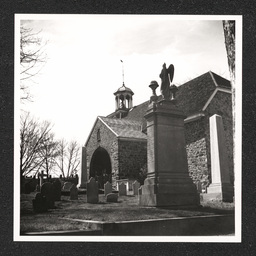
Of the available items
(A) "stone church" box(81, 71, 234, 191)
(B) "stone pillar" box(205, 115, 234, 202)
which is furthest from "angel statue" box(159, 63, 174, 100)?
(B) "stone pillar" box(205, 115, 234, 202)

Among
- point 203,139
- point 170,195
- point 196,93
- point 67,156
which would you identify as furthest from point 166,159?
point 196,93

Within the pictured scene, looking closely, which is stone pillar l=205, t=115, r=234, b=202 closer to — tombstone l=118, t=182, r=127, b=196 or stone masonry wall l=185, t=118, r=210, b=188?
stone masonry wall l=185, t=118, r=210, b=188

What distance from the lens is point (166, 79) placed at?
5145 mm

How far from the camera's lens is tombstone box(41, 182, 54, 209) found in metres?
5.24

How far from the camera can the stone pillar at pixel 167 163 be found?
5.11 metres

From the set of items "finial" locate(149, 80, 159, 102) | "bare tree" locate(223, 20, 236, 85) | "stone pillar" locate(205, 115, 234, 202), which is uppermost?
"bare tree" locate(223, 20, 236, 85)

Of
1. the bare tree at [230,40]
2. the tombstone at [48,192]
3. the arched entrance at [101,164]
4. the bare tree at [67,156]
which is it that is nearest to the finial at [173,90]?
the bare tree at [230,40]

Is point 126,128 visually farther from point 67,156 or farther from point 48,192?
point 48,192

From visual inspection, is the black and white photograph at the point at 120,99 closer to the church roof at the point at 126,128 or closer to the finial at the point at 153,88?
the finial at the point at 153,88

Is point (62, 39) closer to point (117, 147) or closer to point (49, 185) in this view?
point (49, 185)

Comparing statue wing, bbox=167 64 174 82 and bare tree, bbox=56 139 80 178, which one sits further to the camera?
bare tree, bbox=56 139 80 178

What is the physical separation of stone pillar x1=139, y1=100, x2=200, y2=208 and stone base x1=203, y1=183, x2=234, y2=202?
461 mm

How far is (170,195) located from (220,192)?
0.95m
